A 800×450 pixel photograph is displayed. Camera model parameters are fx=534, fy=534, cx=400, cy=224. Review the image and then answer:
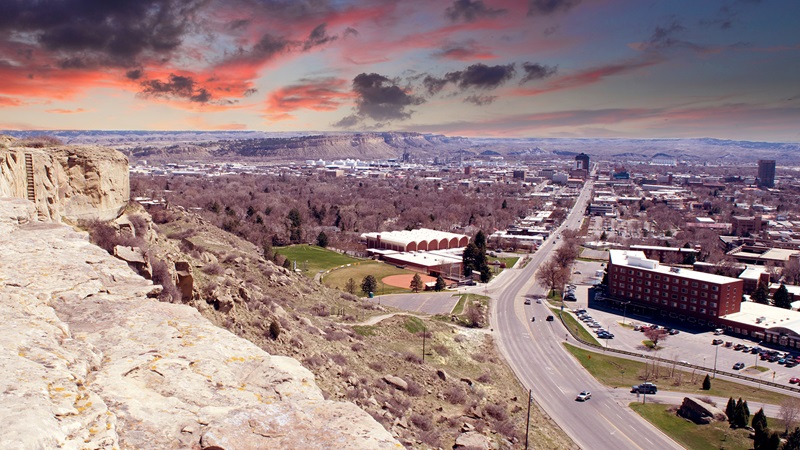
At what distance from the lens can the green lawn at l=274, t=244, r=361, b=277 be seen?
60.3 m

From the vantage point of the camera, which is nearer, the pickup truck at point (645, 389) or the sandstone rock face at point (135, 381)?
the sandstone rock face at point (135, 381)

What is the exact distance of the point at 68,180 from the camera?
16875 millimetres

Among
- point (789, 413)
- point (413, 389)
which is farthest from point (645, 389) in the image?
point (413, 389)

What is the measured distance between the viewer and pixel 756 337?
4634 centimetres

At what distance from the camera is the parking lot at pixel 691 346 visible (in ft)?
129

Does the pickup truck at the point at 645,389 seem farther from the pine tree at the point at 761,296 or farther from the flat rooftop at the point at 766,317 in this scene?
the pine tree at the point at 761,296

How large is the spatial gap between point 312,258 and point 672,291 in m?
39.7

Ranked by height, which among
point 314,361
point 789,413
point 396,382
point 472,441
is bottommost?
point 789,413

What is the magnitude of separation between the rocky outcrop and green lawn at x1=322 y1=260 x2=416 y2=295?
2808 cm

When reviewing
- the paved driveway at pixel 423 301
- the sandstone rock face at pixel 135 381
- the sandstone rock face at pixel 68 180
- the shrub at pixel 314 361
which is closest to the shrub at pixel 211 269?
the sandstone rock face at pixel 68 180

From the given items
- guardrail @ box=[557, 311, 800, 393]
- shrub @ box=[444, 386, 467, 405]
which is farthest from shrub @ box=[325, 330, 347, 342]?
guardrail @ box=[557, 311, 800, 393]

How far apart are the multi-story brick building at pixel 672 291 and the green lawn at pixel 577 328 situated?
8.64 meters

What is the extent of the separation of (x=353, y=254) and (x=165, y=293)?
59.6 meters

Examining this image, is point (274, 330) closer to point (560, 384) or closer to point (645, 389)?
point (560, 384)
